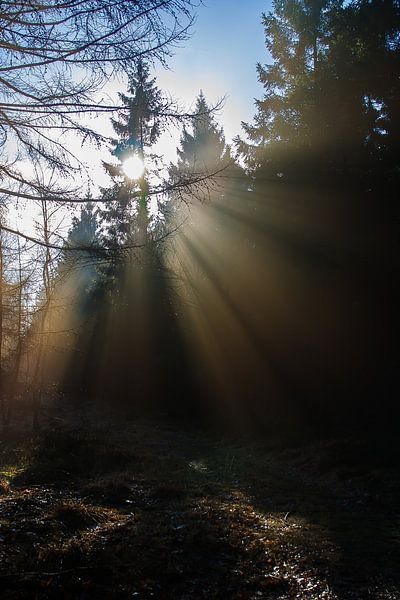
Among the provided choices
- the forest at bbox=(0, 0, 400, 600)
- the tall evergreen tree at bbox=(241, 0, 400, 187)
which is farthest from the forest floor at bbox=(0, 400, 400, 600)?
the tall evergreen tree at bbox=(241, 0, 400, 187)

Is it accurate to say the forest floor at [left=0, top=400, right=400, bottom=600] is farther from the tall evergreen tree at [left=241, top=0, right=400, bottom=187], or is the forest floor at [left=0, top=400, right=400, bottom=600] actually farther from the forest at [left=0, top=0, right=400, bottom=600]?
the tall evergreen tree at [left=241, top=0, right=400, bottom=187]

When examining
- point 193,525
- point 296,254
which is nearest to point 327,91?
point 296,254

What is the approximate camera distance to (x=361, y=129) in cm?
1584

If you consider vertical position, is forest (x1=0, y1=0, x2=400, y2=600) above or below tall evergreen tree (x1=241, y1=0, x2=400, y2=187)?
below

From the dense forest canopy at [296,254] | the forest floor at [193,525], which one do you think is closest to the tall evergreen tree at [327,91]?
the dense forest canopy at [296,254]

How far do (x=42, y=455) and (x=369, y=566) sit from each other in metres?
7.56

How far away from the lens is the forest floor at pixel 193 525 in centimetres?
390

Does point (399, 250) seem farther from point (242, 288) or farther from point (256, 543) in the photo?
point (256, 543)

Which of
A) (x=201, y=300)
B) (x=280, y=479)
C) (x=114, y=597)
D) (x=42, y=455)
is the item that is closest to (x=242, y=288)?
(x=201, y=300)

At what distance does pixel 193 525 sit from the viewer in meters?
5.59

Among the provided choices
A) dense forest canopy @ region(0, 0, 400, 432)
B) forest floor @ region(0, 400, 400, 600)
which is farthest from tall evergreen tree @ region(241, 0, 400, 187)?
forest floor @ region(0, 400, 400, 600)

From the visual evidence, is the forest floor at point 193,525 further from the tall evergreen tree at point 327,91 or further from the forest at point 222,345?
the tall evergreen tree at point 327,91

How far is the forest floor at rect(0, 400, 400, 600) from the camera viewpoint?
3.90 metres

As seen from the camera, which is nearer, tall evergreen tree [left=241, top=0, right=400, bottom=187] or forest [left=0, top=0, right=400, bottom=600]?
A: forest [left=0, top=0, right=400, bottom=600]
